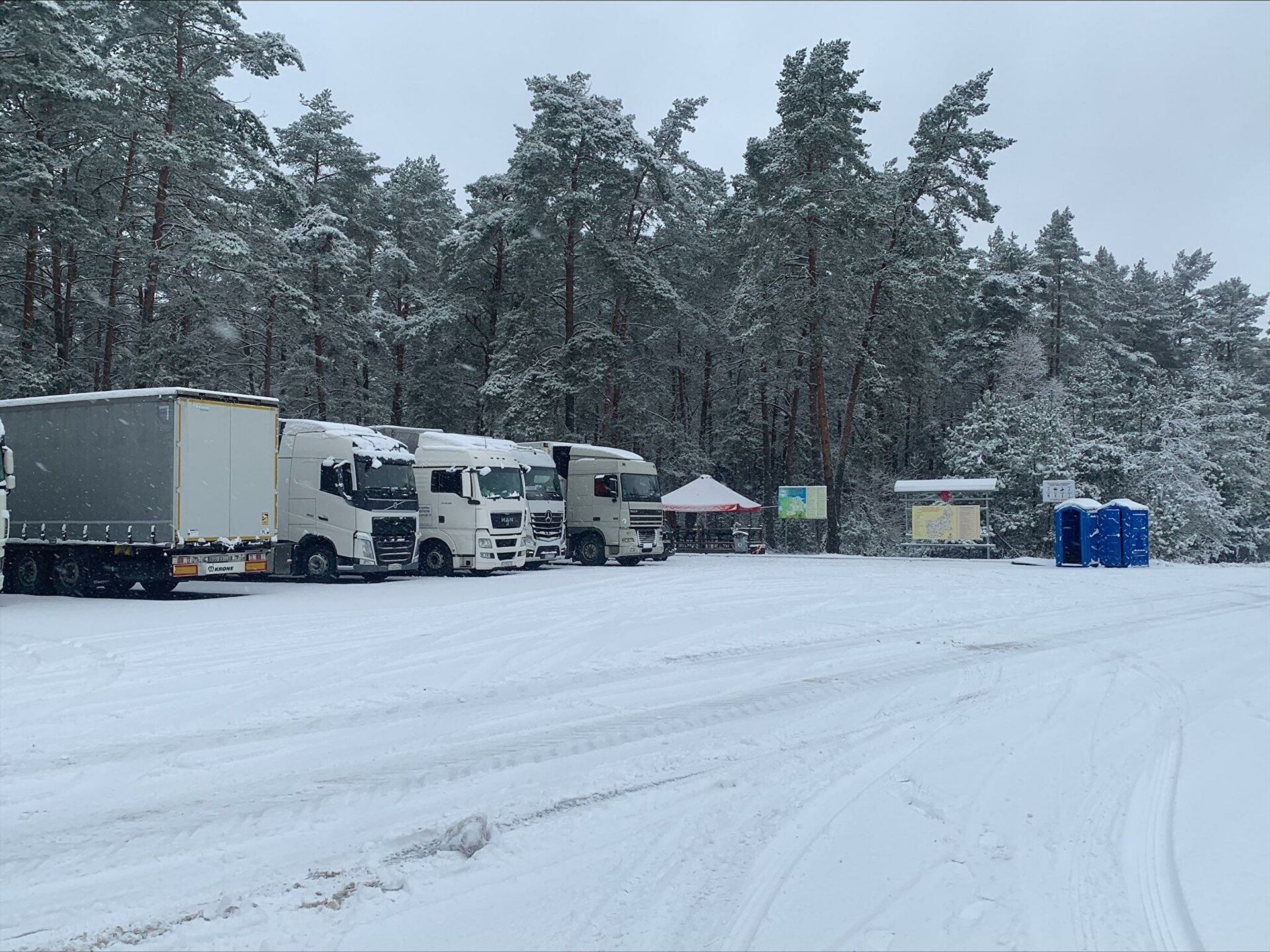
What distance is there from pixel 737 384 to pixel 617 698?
43.8 m

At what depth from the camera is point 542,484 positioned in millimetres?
25297

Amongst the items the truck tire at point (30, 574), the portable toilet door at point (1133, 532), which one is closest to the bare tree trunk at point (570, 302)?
the portable toilet door at point (1133, 532)

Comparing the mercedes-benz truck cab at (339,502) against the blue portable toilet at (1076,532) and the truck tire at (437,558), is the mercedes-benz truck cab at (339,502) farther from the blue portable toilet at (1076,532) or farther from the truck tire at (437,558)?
the blue portable toilet at (1076,532)

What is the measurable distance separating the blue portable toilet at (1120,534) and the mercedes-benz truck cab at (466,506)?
1530 centimetres

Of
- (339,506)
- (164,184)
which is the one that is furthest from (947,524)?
(164,184)

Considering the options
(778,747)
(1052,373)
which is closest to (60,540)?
(778,747)

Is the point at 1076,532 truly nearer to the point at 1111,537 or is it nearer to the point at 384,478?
the point at 1111,537

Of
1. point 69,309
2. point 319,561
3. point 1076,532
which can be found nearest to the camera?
point 319,561

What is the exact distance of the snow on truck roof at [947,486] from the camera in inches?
1183

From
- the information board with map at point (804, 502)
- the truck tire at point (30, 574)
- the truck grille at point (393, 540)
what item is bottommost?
the truck tire at point (30, 574)

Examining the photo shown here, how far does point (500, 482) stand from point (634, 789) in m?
17.6

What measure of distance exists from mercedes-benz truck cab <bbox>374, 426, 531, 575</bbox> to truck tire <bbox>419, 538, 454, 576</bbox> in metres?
0.02

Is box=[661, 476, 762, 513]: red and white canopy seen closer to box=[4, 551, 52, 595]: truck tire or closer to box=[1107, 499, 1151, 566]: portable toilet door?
box=[1107, 499, 1151, 566]: portable toilet door

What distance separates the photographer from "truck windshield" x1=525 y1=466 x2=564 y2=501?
980 inches
